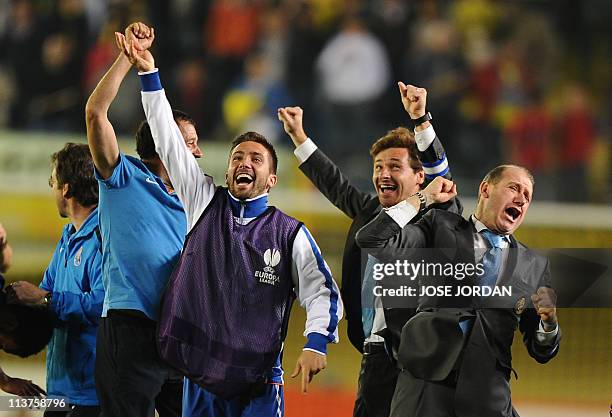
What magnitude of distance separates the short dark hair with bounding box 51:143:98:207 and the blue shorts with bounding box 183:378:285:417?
1.12 m

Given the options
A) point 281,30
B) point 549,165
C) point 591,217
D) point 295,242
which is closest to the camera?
point 295,242

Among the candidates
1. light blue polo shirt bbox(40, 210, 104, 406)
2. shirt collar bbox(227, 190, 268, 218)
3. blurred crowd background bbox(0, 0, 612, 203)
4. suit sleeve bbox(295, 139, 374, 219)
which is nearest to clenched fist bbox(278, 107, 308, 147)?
suit sleeve bbox(295, 139, 374, 219)

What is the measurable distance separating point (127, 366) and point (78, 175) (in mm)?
965

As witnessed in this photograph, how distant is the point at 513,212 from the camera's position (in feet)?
13.9

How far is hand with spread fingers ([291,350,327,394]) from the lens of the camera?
4.21 metres

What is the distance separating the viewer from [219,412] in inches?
173

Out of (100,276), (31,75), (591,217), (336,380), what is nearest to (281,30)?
(31,75)

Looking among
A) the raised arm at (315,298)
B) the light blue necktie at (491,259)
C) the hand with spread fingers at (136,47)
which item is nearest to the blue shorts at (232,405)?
the raised arm at (315,298)

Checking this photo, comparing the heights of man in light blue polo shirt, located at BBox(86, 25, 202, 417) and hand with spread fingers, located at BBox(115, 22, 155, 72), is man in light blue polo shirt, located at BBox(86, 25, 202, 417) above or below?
below

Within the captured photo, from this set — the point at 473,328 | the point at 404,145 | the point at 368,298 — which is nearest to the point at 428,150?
the point at 404,145

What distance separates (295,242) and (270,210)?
20cm

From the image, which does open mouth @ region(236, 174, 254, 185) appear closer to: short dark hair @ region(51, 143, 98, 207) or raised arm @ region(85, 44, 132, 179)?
raised arm @ region(85, 44, 132, 179)

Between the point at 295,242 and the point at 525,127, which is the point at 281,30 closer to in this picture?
the point at 525,127

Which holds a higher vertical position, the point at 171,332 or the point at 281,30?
the point at 281,30
